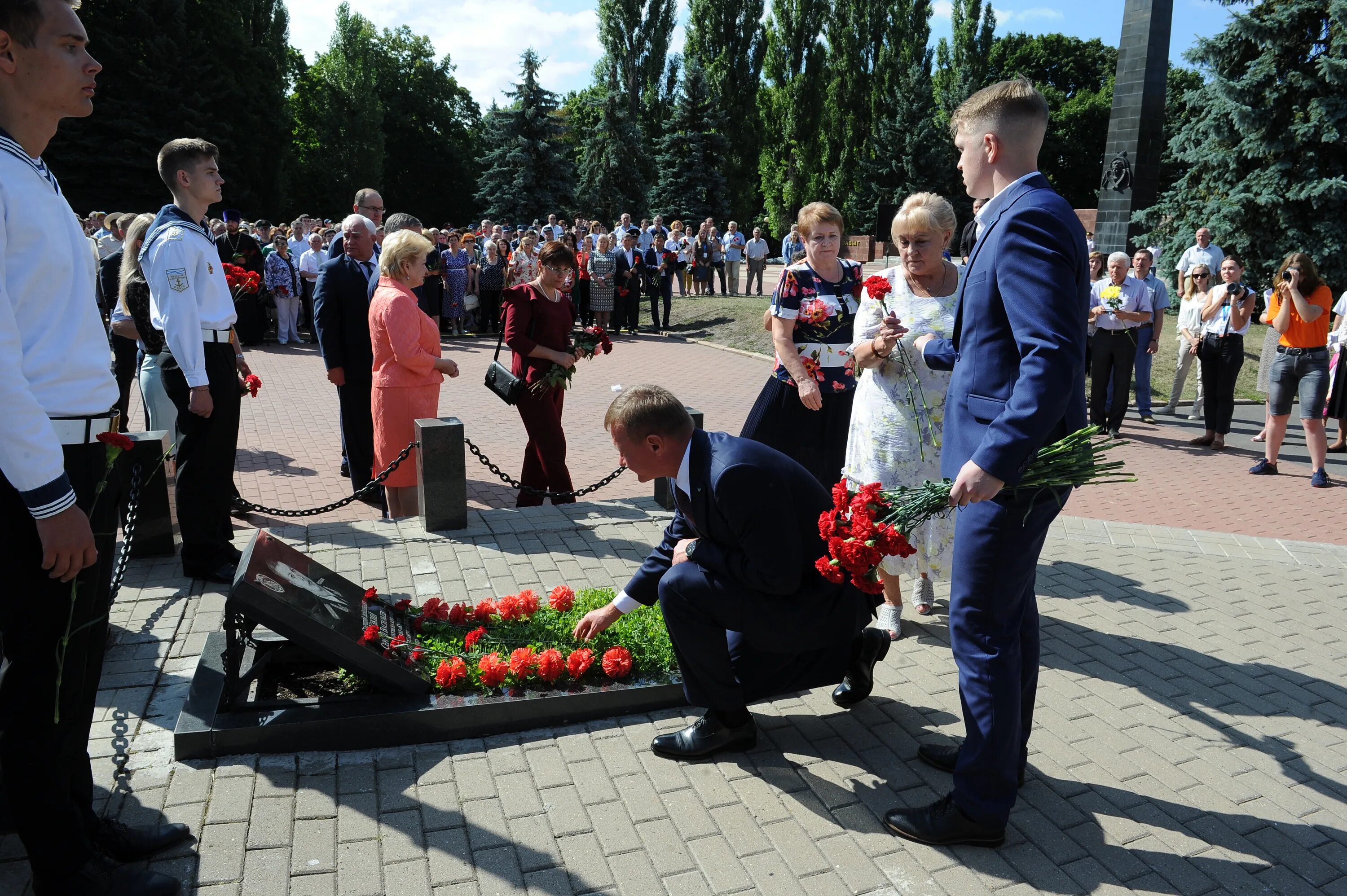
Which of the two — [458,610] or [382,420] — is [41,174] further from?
[382,420]

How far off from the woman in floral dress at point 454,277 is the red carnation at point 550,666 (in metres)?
16.3

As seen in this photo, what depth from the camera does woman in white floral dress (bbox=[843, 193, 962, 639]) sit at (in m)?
4.77

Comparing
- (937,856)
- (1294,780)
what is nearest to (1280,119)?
(1294,780)

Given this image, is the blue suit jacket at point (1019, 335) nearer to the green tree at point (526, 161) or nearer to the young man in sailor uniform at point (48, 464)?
the young man in sailor uniform at point (48, 464)

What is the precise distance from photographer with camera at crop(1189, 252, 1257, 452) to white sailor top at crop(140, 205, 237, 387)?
32.8ft

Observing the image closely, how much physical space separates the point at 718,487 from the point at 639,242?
801 inches

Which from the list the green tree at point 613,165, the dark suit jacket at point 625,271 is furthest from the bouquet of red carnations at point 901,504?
the green tree at point 613,165

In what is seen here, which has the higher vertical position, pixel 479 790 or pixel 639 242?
pixel 639 242

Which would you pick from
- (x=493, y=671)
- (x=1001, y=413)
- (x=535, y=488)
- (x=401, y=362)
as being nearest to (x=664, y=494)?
(x=535, y=488)

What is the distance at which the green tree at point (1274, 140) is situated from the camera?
65.0 ft

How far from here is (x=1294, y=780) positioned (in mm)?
3721

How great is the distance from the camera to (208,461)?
5418 millimetres

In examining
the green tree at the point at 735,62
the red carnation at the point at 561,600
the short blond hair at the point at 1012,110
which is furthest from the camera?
the green tree at the point at 735,62

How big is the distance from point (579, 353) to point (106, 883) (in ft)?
16.8
